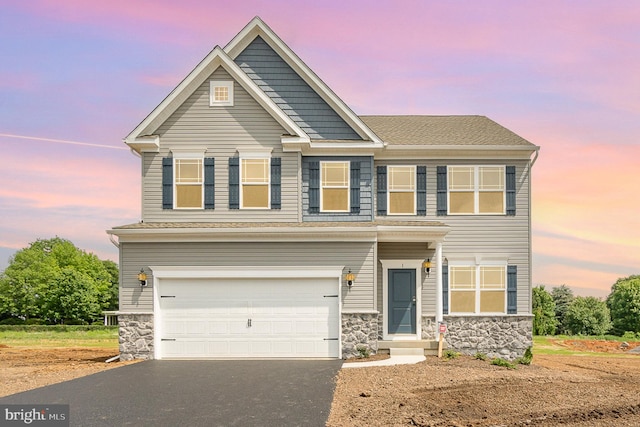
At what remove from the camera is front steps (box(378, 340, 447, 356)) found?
1789cm

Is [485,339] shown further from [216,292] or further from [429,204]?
[216,292]

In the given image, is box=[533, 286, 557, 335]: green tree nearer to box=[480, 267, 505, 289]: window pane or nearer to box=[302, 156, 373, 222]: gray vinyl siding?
box=[480, 267, 505, 289]: window pane

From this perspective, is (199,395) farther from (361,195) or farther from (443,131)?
(443,131)

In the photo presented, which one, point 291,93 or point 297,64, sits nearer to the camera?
point 297,64

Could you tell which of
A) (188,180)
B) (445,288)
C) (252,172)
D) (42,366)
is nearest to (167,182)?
(188,180)

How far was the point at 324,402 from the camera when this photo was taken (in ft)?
36.5

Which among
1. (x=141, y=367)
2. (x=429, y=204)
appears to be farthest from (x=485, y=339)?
(x=141, y=367)

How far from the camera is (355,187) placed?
19094mm


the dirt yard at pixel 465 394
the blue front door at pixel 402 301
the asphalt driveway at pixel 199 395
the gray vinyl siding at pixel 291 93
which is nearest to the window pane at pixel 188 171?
the gray vinyl siding at pixel 291 93

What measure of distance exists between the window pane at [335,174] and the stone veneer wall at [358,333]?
4.13m

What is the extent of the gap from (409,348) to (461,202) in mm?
5252

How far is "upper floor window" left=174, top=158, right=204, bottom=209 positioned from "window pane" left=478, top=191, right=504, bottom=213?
→ 8.88 meters

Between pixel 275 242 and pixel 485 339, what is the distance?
7.57 m

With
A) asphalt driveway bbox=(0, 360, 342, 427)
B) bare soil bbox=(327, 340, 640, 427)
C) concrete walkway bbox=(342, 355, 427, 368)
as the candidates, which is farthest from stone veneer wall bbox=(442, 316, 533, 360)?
asphalt driveway bbox=(0, 360, 342, 427)
